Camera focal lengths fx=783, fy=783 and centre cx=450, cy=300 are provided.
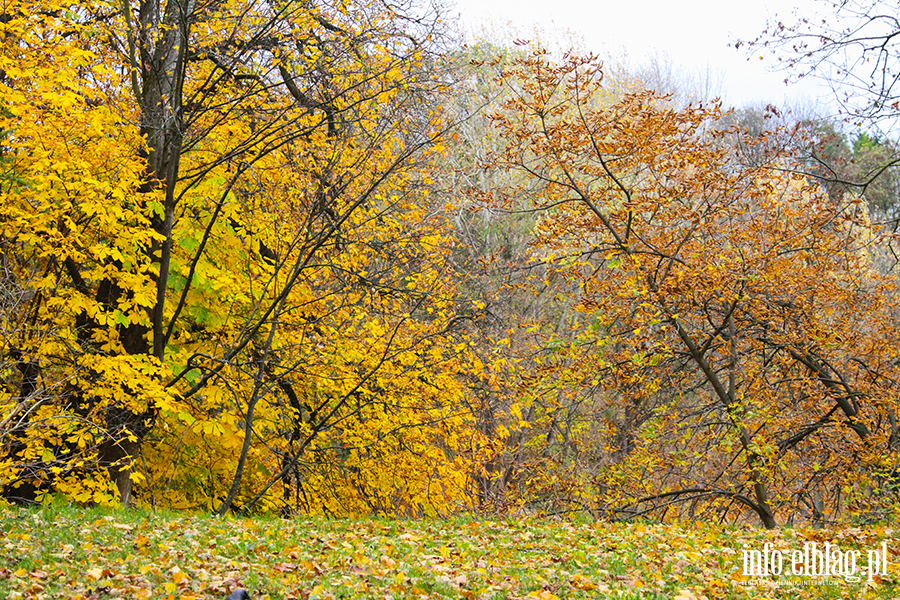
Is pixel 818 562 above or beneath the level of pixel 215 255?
beneath

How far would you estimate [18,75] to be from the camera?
8.21 meters

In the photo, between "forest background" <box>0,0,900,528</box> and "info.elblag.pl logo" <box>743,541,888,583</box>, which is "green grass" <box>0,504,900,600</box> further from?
"forest background" <box>0,0,900,528</box>

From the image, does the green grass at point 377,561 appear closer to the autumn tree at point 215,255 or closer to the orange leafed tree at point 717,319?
the autumn tree at point 215,255

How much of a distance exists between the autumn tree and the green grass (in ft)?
6.40

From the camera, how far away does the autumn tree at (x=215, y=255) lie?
28.3ft

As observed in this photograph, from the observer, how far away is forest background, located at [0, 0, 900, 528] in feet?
28.9

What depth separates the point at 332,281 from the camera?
1239cm

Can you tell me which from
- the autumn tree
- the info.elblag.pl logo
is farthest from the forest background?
the info.elblag.pl logo

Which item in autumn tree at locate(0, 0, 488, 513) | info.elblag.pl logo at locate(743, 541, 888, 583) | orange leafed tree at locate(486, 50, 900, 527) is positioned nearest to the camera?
info.elblag.pl logo at locate(743, 541, 888, 583)

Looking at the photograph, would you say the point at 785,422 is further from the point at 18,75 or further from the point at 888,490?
the point at 18,75

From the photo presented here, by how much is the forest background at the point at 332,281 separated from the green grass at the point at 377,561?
6.61ft

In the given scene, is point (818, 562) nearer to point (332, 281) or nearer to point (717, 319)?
point (717, 319)

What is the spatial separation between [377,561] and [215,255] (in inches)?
239

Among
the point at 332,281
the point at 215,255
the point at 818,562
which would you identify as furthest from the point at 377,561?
the point at 332,281
